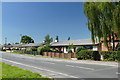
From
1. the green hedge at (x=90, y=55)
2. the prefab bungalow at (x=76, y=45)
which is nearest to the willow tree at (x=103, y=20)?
the green hedge at (x=90, y=55)

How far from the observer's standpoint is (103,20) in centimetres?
1869

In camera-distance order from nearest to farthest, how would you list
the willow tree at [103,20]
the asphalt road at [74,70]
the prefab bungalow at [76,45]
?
the asphalt road at [74,70] → the willow tree at [103,20] → the prefab bungalow at [76,45]

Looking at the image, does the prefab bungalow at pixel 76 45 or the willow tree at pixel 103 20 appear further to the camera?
the prefab bungalow at pixel 76 45

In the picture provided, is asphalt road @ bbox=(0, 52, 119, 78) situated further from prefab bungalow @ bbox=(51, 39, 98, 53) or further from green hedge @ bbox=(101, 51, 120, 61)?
prefab bungalow @ bbox=(51, 39, 98, 53)

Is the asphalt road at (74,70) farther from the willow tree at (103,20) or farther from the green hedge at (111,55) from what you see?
the willow tree at (103,20)

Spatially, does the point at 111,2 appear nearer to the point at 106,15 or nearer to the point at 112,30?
the point at 106,15

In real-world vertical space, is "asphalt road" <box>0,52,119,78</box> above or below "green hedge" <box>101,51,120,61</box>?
below

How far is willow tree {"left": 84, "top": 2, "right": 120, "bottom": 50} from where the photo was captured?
17141mm

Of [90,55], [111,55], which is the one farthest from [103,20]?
[90,55]

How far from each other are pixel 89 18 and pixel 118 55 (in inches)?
280

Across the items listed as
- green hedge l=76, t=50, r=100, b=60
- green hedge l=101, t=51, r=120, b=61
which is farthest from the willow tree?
green hedge l=76, t=50, r=100, b=60

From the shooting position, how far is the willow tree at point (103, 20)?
56.2 feet

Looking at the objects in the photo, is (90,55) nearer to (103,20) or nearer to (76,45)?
(103,20)

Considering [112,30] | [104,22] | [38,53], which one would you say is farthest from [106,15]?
[38,53]
